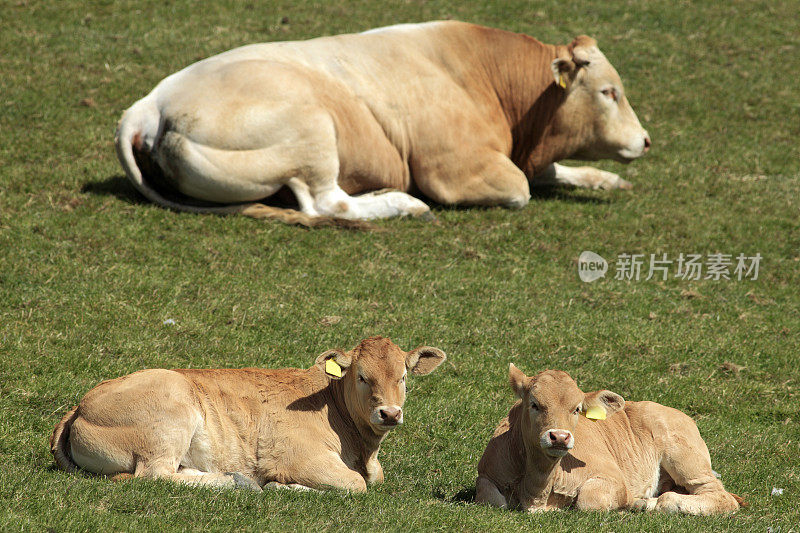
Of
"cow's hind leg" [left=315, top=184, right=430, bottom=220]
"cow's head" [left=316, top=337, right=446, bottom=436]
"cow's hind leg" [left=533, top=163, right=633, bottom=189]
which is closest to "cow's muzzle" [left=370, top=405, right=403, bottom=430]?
"cow's head" [left=316, top=337, right=446, bottom=436]

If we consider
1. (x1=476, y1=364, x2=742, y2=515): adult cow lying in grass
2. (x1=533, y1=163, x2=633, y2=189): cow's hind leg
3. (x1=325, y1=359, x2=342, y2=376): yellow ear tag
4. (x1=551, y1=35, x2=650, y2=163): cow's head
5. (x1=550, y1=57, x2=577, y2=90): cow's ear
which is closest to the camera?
(x1=476, y1=364, x2=742, y2=515): adult cow lying in grass

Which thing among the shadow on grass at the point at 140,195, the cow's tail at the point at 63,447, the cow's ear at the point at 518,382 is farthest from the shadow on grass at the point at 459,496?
the shadow on grass at the point at 140,195

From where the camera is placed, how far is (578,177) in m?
14.8

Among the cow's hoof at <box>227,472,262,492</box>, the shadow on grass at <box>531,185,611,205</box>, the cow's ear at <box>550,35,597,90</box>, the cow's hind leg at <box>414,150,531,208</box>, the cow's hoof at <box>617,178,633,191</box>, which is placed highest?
the cow's ear at <box>550,35,597,90</box>

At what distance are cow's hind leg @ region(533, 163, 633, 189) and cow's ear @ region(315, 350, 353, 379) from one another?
331 inches

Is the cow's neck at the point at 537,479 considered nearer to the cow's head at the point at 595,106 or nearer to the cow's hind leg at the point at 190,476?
the cow's hind leg at the point at 190,476

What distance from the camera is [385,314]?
9961mm

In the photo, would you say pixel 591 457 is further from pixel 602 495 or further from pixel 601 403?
pixel 601 403

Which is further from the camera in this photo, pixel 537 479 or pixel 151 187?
pixel 151 187

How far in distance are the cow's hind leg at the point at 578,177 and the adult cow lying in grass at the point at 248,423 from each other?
27.1 ft

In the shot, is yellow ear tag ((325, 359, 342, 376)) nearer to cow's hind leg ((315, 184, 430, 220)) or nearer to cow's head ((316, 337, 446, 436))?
cow's head ((316, 337, 446, 436))

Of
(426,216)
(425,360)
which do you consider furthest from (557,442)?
(426,216)

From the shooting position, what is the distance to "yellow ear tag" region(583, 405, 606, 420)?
6.67m

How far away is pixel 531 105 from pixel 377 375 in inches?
333
